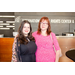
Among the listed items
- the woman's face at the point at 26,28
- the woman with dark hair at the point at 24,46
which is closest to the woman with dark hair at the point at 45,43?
the woman with dark hair at the point at 24,46

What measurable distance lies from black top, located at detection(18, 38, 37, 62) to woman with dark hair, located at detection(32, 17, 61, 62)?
0.11 meters

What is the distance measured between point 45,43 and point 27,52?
1.09 ft

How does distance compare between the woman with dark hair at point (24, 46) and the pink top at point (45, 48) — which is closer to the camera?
the woman with dark hair at point (24, 46)

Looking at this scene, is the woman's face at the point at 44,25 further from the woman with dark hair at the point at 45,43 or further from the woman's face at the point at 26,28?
the woman's face at the point at 26,28

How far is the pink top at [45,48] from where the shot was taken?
154 cm

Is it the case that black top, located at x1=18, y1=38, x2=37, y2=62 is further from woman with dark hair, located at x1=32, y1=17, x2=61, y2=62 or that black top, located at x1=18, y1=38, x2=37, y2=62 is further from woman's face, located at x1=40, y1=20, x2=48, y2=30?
woman's face, located at x1=40, y1=20, x2=48, y2=30

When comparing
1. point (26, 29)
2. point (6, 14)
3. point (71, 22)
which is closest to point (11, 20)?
point (6, 14)

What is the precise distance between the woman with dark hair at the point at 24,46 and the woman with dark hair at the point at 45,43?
0.34ft

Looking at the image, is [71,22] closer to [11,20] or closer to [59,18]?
[59,18]

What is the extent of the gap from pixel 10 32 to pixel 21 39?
3683mm

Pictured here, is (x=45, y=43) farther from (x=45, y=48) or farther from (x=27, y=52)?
(x=27, y=52)

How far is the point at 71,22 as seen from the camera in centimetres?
476

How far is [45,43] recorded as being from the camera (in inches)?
60.5

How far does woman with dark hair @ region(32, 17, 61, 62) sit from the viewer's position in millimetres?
1540
